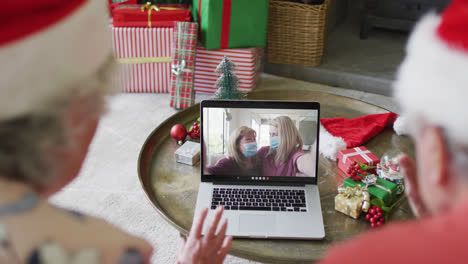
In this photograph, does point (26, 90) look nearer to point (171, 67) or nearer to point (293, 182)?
point (293, 182)

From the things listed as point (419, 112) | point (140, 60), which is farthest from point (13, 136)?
point (140, 60)

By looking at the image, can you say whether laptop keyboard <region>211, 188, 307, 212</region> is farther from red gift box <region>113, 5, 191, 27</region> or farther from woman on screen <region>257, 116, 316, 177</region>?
red gift box <region>113, 5, 191, 27</region>

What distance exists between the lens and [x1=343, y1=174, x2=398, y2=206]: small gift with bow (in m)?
1.26

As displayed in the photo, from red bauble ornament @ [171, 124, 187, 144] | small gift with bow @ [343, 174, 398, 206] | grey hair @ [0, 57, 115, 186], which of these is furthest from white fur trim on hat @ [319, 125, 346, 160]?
grey hair @ [0, 57, 115, 186]

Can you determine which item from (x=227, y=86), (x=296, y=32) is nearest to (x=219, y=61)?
(x=296, y=32)

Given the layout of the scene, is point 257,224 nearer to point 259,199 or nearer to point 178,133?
point 259,199

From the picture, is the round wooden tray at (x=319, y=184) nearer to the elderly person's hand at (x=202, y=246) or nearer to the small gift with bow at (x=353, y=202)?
the small gift with bow at (x=353, y=202)

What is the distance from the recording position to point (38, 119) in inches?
19.6

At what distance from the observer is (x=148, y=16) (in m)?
2.62

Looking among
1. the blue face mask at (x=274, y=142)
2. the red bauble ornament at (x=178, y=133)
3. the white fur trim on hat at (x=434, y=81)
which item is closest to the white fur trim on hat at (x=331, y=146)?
the blue face mask at (x=274, y=142)

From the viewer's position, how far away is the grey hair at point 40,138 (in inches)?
19.5

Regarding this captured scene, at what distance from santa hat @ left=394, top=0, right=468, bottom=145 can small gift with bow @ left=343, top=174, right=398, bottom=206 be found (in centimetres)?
76

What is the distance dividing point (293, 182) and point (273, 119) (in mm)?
208

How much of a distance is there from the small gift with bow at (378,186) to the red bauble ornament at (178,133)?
0.62 m
